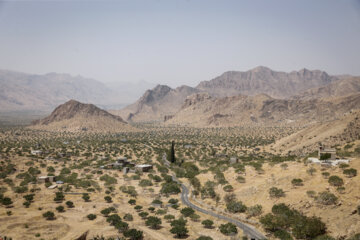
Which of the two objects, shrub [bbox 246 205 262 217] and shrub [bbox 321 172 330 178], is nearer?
shrub [bbox 246 205 262 217]

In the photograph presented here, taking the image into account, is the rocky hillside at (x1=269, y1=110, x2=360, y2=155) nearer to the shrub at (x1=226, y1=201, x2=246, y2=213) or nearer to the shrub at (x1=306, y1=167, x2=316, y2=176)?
the shrub at (x1=306, y1=167, x2=316, y2=176)

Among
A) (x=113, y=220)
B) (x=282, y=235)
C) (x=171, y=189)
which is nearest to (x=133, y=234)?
(x=113, y=220)

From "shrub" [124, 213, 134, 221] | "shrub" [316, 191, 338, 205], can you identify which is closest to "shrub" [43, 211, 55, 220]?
"shrub" [124, 213, 134, 221]

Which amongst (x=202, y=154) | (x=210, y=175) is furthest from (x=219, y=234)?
(x=202, y=154)

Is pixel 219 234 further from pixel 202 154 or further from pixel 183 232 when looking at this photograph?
pixel 202 154

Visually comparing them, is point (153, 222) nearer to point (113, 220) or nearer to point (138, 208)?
point (113, 220)

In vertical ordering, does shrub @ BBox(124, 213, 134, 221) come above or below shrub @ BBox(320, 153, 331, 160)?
below
